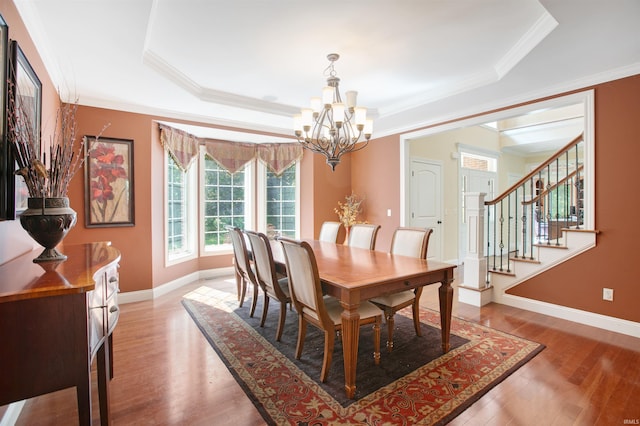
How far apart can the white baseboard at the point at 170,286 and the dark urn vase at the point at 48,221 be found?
8.35ft

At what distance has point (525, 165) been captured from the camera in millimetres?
8258

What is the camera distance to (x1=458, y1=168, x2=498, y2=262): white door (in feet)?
20.5

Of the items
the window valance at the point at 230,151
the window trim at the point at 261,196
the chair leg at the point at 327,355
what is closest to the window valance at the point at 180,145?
the window valance at the point at 230,151

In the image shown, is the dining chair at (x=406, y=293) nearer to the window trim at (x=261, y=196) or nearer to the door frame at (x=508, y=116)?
the door frame at (x=508, y=116)

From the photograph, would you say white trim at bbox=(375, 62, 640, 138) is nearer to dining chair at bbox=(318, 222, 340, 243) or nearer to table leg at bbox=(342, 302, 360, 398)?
dining chair at bbox=(318, 222, 340, 243)

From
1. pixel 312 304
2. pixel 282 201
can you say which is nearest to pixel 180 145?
pixel 282 201

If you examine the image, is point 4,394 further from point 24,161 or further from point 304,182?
point 304,182

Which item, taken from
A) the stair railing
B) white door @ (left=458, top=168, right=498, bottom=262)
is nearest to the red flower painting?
the stair railing

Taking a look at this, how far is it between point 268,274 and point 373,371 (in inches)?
46.6

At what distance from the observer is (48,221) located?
1.49 m

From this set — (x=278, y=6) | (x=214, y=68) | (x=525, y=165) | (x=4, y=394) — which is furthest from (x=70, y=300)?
(x=525, y=165)

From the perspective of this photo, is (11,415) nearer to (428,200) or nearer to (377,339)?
(377,339)

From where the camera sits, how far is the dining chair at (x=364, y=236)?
3.44 metres

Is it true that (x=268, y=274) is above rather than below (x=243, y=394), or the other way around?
above
